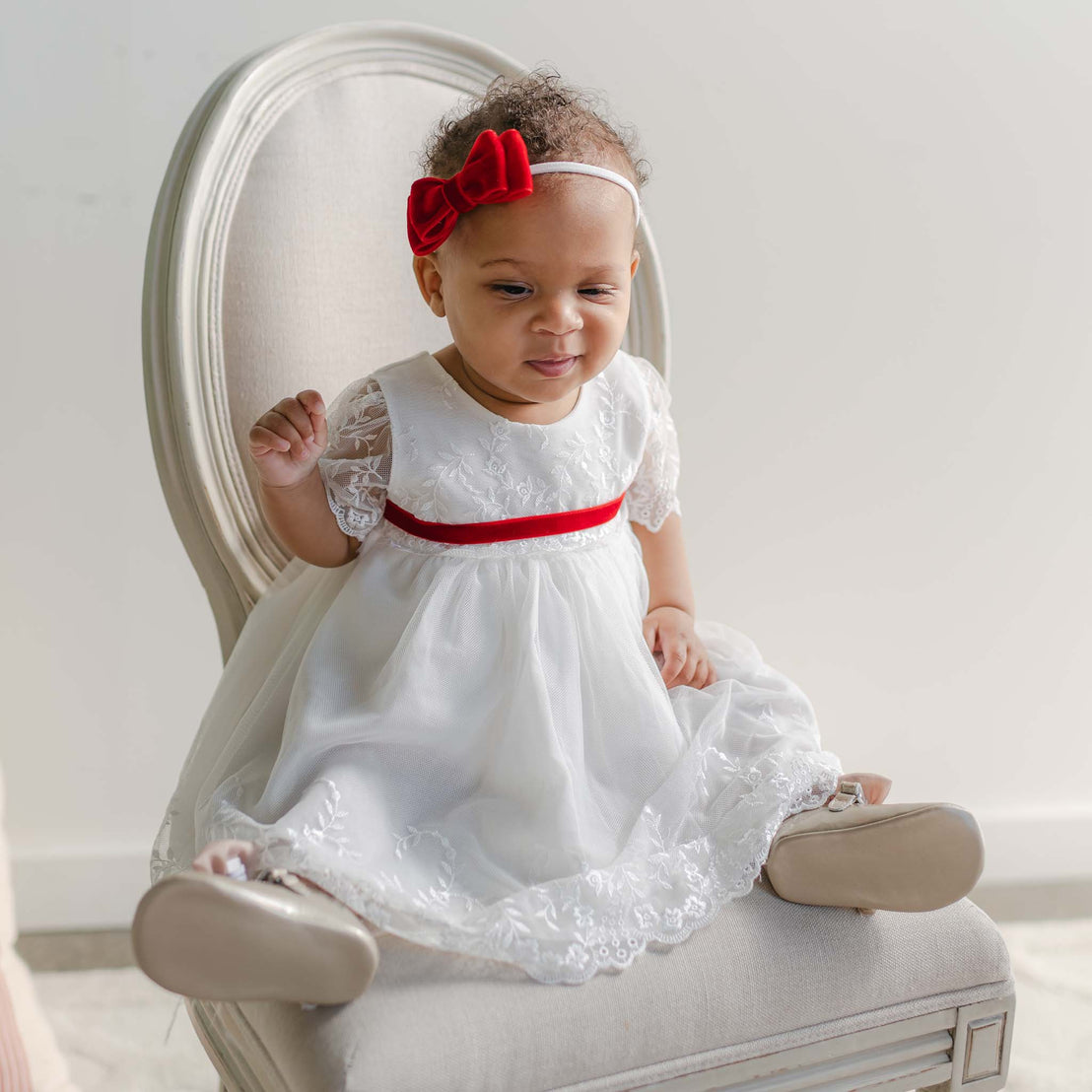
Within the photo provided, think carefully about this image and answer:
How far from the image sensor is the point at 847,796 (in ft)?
2.45

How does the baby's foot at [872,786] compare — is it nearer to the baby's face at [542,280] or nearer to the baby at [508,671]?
the baby at [508,671]

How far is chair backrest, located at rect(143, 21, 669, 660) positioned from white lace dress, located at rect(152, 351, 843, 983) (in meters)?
0.10

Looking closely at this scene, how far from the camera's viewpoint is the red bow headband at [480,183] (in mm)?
734

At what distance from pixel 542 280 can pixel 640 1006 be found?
0.47 metres

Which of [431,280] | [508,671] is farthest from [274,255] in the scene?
[508,671]

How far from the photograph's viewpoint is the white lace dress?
2.25 feet

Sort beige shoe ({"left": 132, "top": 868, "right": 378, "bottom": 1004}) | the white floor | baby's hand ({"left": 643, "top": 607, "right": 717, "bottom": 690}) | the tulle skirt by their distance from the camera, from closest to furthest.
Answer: beige shoe ({"left": 132, "top": 868, "right": 378, "bottom": 1004}) → the tulle skirt → baby's hand ({"left": 643, "top": 607, "right": 717, "bottom": 690}) → the white floor

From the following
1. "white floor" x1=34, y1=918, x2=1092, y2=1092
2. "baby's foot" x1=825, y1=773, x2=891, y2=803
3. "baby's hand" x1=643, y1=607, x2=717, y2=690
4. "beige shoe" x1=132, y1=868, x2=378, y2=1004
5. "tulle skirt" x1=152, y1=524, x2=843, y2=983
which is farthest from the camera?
"white floor" x1=34, y1=918, x2=1092, y2=1092

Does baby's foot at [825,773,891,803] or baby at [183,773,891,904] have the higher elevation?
baby at [183,773,891,904]

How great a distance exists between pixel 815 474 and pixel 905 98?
1.67 feet

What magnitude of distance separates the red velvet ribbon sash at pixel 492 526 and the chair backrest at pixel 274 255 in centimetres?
17

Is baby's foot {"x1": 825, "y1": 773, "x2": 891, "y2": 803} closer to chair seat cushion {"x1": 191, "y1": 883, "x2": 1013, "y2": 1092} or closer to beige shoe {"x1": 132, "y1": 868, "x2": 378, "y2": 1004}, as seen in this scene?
chair seat cushion {"x1": 191, "y1": 883, "x2": 1013, "y2": 1092}

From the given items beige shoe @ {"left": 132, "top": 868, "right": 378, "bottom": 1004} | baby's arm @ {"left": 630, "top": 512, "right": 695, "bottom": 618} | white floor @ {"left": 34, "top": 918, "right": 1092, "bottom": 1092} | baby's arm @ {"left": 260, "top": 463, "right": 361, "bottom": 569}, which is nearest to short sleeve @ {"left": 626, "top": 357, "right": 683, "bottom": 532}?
baby's arm @ {"left": 630, "top": 512, "right": 695, "bottom": 618}

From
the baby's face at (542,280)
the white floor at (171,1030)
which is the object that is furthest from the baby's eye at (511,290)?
the white floor at (171,1030)
